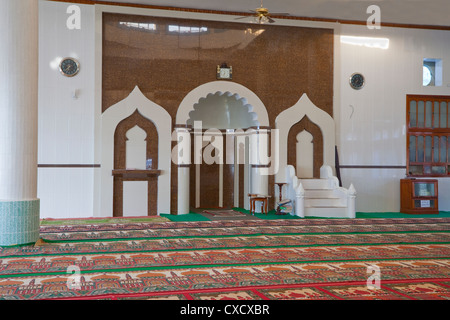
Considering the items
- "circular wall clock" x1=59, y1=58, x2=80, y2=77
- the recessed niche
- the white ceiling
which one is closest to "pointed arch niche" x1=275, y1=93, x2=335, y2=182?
the white ceiling

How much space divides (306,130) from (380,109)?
62.0 inches

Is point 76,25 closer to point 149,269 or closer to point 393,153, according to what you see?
point 149,269

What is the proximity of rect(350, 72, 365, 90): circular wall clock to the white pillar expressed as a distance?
6.27 m

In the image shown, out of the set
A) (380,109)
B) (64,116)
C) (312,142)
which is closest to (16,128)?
(64,116)

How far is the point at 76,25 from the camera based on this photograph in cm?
870

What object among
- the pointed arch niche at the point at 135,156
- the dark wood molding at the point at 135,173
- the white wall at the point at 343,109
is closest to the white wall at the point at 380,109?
the white wall at the point at 343,109

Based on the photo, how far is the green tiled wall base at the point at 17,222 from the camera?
5.35 meters

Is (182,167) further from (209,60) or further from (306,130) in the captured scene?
(306,130)

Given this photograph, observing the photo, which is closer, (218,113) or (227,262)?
(227,262)

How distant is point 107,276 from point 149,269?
0.42m

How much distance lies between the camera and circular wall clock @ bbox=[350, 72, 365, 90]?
9.87 meters

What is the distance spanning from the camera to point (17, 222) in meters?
5.40

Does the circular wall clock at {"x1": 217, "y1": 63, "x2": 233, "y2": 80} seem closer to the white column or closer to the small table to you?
the white column

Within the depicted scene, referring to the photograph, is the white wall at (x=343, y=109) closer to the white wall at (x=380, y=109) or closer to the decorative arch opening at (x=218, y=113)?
the white wall at (x=380, y=109)
